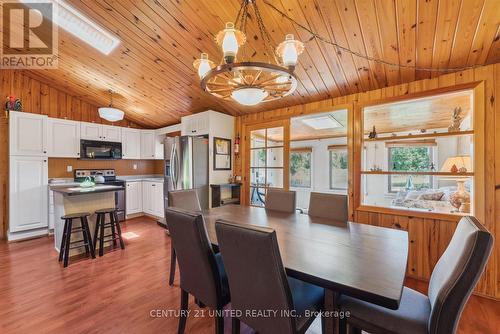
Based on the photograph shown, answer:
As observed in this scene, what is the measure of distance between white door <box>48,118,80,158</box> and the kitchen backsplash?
320 millimetres

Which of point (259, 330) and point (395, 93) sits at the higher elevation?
point (395, 93)

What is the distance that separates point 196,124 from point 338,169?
3.83m

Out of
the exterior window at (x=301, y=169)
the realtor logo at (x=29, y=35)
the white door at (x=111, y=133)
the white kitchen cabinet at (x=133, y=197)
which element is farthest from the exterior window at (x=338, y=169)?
the realtor logo at (x=29, y=35)

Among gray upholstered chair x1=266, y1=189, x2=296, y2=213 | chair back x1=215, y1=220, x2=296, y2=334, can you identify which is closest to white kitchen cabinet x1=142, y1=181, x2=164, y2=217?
gray upholstered chair x1=266, y1=189, x2=296, y2=213

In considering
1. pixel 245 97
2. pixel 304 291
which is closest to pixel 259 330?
pixel 304 291

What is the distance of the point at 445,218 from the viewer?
7.70 ft

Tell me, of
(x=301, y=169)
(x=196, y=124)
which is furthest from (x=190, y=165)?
(x=301, y=169)

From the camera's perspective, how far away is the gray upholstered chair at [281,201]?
2.54 m

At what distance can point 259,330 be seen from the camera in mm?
1175

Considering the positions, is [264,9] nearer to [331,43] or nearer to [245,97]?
[331,43]

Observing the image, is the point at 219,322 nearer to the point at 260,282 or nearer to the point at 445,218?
the point at 260,282

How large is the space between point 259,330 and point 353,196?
2.26 meters

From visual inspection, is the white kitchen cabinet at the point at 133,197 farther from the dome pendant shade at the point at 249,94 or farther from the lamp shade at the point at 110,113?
the dome pendant shade at the point at 249,94

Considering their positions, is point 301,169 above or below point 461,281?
above
